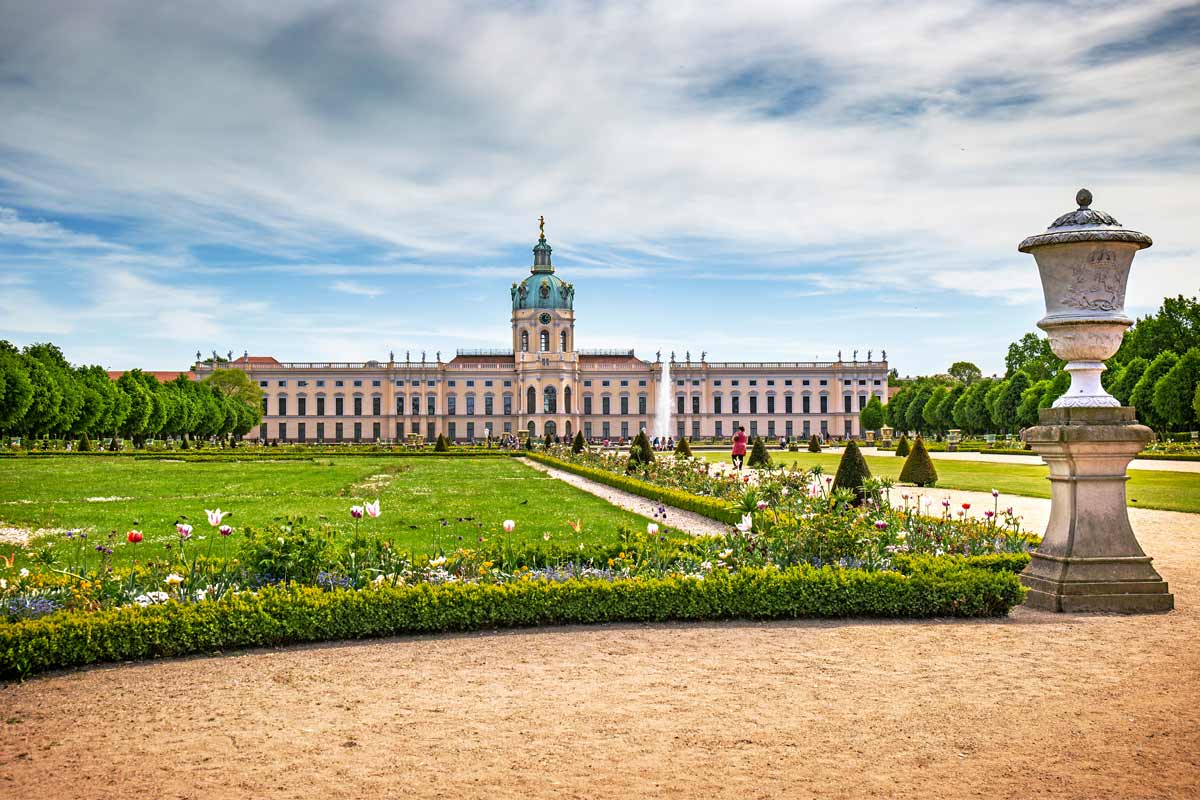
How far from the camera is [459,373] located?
242ft

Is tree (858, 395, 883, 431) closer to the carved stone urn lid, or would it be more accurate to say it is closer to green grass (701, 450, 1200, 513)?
green grass (701, 450, 1200, 513)

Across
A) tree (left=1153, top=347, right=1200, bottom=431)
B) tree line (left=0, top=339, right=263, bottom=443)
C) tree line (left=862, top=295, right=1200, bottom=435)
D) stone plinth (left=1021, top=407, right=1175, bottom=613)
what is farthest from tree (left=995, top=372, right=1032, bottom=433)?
stone plinth (left=1021, top=407, right=1175, bottom=613)

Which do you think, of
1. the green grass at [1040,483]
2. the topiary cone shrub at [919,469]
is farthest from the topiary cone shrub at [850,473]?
the topiary cone shrub at [919,469]

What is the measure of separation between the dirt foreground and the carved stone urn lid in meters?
2.33

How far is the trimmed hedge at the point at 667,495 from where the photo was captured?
11008 mm

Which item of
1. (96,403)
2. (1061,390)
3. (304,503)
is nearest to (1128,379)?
(1061,390)

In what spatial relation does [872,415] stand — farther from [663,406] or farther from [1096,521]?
[1096,521]

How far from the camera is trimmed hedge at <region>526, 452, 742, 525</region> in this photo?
11008mm

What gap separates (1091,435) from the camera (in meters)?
6.07

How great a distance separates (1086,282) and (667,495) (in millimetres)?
8129

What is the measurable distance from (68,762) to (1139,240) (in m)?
6.19

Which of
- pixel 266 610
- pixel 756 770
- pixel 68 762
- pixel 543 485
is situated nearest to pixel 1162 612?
pixel 756 770

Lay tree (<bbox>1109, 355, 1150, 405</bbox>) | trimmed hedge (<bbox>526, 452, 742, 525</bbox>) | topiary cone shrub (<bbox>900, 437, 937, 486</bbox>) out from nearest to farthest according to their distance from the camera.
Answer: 1. trimmed hedge (<bbox>526, 452, 742, 525</bbox>)
2. topiary cone shrub (<bbox>900, 437, 937, 486</bbox>)
3. tree (<bbox>1109, 355, 1150, 405</bbox>)

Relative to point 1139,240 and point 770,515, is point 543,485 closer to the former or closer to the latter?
point 770,515
